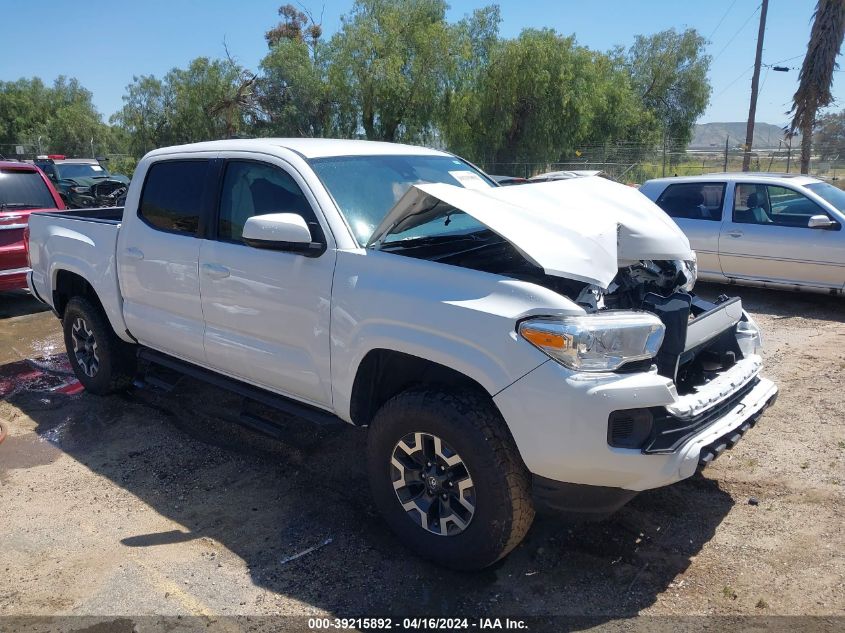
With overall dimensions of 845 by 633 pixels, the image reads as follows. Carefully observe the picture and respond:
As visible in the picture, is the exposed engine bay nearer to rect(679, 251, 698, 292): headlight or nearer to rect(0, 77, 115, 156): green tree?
rect(679, 251, 698, 292): headlight

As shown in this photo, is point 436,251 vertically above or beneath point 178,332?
above

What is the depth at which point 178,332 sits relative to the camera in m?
4.54

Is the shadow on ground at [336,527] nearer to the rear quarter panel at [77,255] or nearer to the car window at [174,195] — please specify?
the rear quarter panel at [77,255]

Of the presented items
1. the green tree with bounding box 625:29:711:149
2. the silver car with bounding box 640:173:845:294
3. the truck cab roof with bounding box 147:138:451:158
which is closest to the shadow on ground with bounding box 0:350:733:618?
the truck cab roof with bounding box 147:138:451:158

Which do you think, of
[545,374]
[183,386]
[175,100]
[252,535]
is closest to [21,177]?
[183,386]

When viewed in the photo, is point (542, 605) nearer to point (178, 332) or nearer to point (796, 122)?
point (178, 332)

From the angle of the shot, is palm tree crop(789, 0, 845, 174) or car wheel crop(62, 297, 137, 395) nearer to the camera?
car wheel crop(62, 297, 137, 395)

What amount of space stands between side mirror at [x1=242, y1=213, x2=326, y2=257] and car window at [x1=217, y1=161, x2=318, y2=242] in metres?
0.26

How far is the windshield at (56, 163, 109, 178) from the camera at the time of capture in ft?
62.2

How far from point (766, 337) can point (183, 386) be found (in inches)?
228

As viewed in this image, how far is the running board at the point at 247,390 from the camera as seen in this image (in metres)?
3.81

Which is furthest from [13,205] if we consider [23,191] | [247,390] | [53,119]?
[53,119]

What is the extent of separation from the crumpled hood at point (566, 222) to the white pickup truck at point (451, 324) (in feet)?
0.04

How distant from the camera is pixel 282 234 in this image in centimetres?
341
